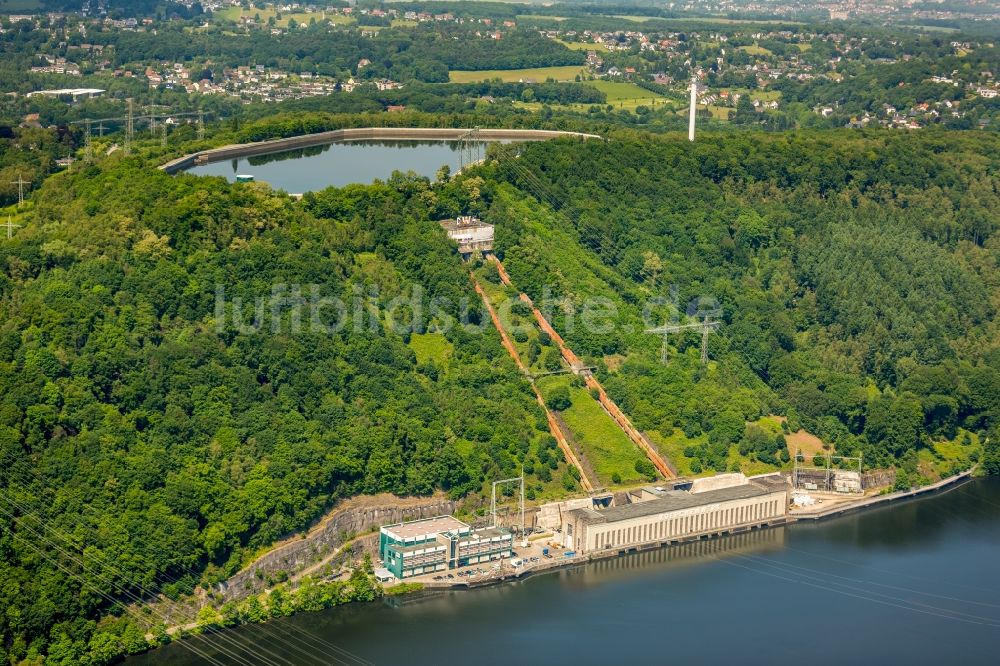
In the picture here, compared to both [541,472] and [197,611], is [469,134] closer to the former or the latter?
[541,472]

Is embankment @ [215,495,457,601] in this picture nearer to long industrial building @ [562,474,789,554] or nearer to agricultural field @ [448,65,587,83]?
long industrial building @ [562,474,789,554]

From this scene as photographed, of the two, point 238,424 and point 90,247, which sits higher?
point 90,247

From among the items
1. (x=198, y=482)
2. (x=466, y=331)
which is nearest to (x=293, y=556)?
(x=198, y=482)

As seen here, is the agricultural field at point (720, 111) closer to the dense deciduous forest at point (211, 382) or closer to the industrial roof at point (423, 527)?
the dense deciduous forest at point (211, 382)

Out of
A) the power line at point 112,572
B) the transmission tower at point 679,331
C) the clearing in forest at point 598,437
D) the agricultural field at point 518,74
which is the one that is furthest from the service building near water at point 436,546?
the agricultural field at point 518,74

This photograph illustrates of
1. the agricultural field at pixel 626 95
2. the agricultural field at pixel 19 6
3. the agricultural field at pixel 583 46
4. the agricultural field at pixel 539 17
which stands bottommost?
the agricultural field at pixel 626 95

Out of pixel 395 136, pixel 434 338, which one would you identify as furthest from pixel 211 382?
pixel 395 136

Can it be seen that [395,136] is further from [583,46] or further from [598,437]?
[583,46]
